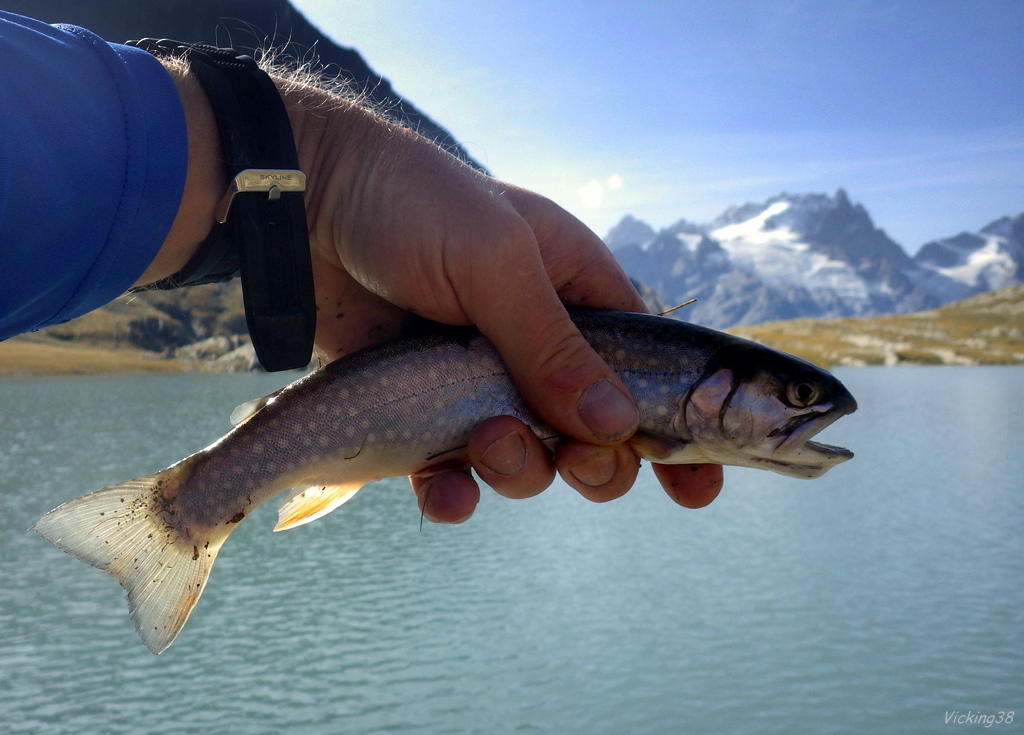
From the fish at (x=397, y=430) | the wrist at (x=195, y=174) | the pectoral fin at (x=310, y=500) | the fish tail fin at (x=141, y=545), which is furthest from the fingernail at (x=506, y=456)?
the wrist at (x=195, y=174)

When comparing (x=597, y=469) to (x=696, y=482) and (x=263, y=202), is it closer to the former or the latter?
(x=696, y=482)

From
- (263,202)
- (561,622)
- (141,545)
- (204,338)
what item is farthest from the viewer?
(204,338)

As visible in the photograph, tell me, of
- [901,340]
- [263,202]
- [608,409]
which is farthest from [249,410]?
[901,340]

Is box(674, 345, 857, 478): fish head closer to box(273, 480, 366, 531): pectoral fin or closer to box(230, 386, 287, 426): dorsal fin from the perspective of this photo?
box(273, 480, 366, 531): pectoral fin

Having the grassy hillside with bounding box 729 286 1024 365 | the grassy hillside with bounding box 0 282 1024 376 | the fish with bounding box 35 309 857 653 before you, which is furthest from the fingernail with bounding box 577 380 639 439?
the grassy hillside with bounding box 0 282 1024 376

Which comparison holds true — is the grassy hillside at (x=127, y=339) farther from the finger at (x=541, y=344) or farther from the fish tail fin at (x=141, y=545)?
the finger at (x=541, y=344)

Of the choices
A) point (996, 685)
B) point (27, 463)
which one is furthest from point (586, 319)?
point (27, 463)
